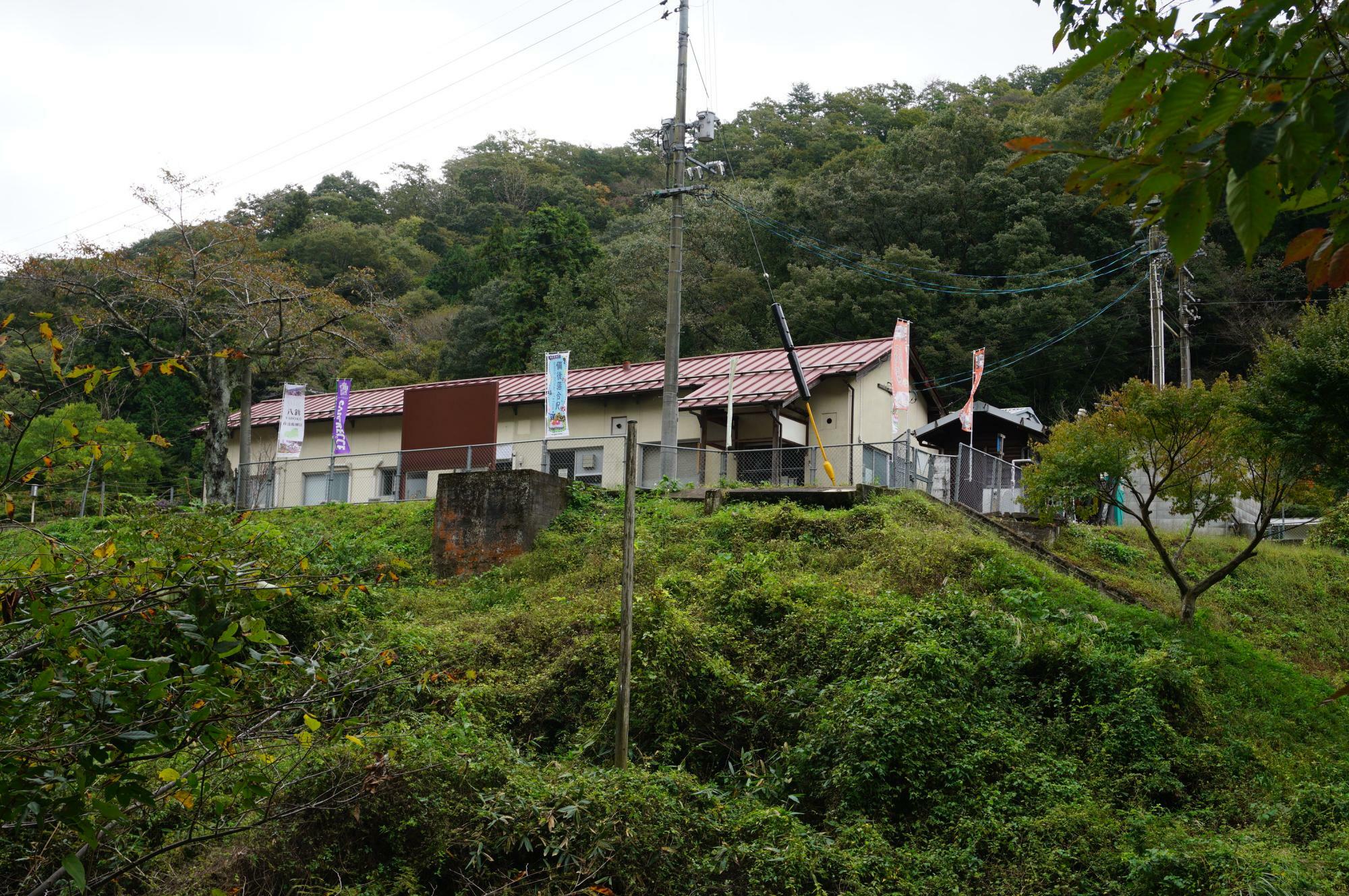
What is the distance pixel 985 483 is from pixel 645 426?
8214 mm

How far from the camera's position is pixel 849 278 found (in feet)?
120

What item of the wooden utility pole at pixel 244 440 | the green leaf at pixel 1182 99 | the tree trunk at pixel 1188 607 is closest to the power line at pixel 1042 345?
the tree trunk at pixel 1188 607

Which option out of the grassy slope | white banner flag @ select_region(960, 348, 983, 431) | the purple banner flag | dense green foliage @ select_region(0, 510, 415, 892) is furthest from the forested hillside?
dense green foliage @ select_region(0, 510, 415, 892)

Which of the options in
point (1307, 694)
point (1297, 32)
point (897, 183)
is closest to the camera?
point (1297, 32)

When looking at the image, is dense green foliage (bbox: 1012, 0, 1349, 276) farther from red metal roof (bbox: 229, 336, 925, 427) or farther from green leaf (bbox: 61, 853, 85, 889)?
red metal roof (bbox: 229, 336, 925, 427)

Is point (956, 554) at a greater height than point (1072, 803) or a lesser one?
greater

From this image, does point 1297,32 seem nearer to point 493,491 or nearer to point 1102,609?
point 1102,609

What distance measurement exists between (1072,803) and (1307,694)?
5.31 metres

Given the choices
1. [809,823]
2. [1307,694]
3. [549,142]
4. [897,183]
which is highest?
[549,142]

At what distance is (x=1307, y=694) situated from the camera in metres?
13.0

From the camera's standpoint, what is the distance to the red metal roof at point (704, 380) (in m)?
23.9

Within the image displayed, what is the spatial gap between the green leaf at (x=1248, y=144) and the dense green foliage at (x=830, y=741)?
19.9 feet

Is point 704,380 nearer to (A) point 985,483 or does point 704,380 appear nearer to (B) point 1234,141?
(A) point 985,483

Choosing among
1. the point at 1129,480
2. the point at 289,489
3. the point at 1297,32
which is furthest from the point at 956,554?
the point at 289,489
